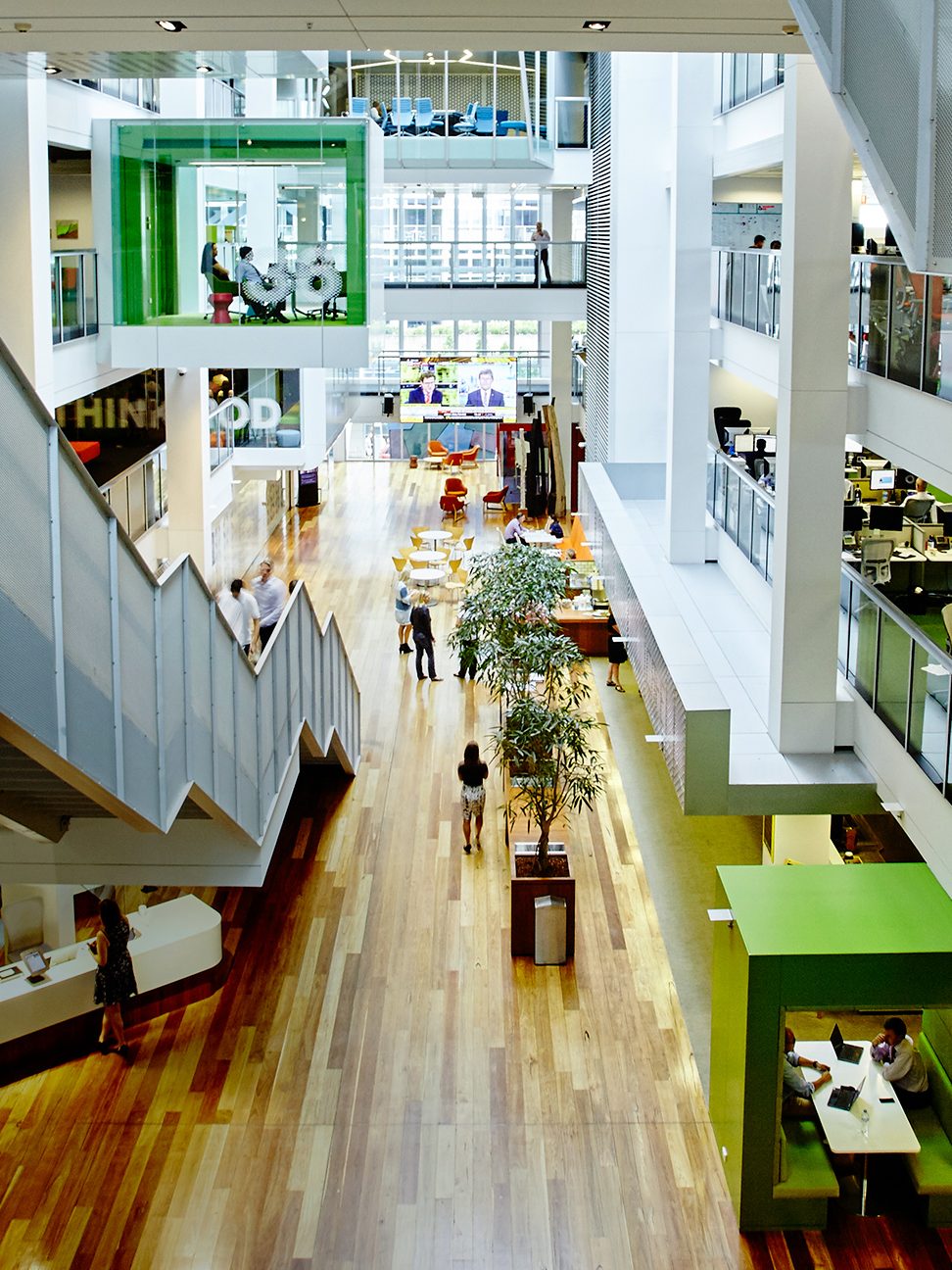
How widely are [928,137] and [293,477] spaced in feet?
81.9

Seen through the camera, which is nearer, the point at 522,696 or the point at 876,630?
the point at 876,630

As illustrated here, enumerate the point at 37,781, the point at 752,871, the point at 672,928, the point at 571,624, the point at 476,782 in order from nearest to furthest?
the point at 37,781, the point at 752,871, the point at 672,928, the point at 476,782, the point at 571,624

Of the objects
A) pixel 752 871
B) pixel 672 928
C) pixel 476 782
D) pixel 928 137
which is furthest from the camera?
pixel 476 782

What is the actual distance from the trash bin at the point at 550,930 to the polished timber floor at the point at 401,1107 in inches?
4.0

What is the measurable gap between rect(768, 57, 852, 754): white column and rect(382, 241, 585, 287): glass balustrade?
16.0 m

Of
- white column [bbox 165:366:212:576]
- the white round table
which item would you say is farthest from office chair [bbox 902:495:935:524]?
the white round table

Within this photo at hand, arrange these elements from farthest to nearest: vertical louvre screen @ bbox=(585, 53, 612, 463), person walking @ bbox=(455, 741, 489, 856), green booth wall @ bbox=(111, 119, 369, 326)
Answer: vertical louvre screen @ bbox=(585, 53, 612, 463) < green booth wall @ bbox=(111, 119, 369, 326) < person walking @ bbox=(455, 741, 489, 856)

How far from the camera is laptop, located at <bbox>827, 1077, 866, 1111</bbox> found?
25.5ft

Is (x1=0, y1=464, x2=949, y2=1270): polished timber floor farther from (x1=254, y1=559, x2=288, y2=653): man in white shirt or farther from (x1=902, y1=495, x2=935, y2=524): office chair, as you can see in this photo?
(x1=902, y1=495, x2=935, y2=524): office chair

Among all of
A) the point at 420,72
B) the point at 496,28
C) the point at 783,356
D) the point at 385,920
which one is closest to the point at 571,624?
the point at 385,920

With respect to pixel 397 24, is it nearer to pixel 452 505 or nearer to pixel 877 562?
pixel 877 562

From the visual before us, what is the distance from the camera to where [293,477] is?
28156mm

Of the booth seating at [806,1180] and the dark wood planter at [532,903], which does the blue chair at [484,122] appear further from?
the booth seating at [806,1180]

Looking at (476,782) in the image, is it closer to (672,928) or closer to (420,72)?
(672,928)
